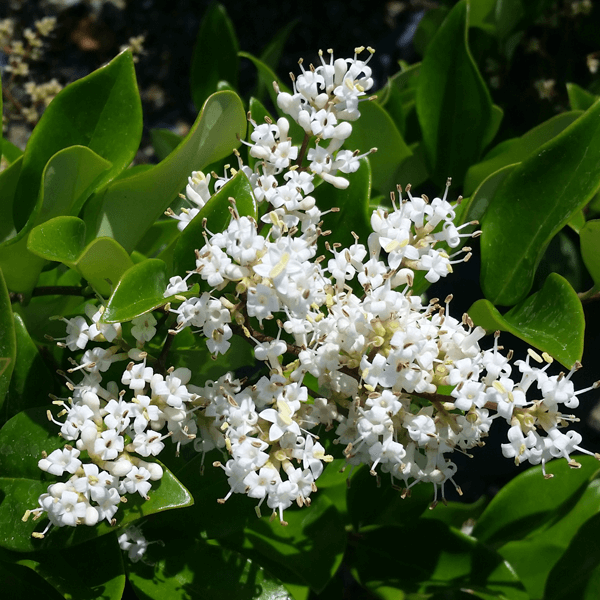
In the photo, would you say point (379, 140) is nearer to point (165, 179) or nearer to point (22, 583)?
point (165, 179)

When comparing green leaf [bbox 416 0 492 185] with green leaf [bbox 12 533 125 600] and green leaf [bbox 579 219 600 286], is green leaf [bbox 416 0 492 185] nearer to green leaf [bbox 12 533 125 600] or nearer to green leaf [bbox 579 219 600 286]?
green leaf [bbox 579 219 600 286]

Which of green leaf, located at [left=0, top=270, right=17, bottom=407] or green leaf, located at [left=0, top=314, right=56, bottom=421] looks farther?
green leaf, located at [left=0, top=314, right=56, bottom=421]

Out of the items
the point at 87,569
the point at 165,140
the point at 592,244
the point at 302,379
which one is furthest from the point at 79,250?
the point at 165,140

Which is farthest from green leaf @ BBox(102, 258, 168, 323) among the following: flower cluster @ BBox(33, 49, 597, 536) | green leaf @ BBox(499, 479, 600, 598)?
green leaf @ BBox(499, 479, 600, 598)

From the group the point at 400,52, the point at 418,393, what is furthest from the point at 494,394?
the point at 400,52

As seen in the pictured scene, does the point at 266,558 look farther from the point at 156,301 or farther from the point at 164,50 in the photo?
the point at 164,50

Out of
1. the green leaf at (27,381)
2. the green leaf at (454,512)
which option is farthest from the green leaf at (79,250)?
the green leaf at (454,512)

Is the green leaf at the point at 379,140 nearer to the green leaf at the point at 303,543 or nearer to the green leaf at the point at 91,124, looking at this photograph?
the green leaf at the point at 91,124
